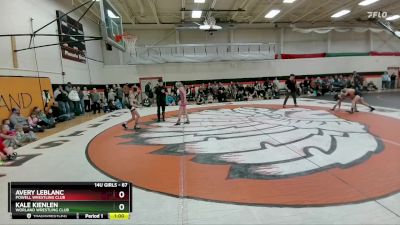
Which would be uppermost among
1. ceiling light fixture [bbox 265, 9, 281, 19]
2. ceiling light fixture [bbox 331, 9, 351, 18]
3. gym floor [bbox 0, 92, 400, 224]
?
ceiling light fixture [bbox 331, 9, 351, 18]

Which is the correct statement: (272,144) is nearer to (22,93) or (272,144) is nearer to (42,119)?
(42,119)

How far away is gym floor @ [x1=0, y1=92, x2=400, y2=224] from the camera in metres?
3.00

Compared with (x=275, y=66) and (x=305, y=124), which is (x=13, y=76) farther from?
(x=275, y=66)

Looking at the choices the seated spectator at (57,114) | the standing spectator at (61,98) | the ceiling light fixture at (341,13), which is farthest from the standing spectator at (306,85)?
the seated spectator at (57,114)

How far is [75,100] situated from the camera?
44.5 ft

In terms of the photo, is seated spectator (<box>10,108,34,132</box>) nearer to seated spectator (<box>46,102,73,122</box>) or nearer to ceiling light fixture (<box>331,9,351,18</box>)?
seated spectator (<box>46,102,73,122</box>)

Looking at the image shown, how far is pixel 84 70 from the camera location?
54.6 ft

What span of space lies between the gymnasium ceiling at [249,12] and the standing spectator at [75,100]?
4.75m

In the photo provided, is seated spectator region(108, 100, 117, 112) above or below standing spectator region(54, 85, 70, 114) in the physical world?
below

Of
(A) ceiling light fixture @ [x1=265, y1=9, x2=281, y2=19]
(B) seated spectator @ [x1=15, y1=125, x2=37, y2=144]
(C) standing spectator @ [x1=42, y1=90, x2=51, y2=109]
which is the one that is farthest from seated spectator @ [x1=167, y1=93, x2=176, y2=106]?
(B) seated spectator @ [x1=15, y1=125, x2=37, y2=144]

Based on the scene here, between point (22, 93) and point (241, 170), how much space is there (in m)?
8.97

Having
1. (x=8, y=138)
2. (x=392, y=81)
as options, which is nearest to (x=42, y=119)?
(x=8, y=138)

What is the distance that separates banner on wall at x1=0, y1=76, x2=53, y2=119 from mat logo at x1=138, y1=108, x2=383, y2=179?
4.74 m

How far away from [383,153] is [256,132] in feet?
9.63
